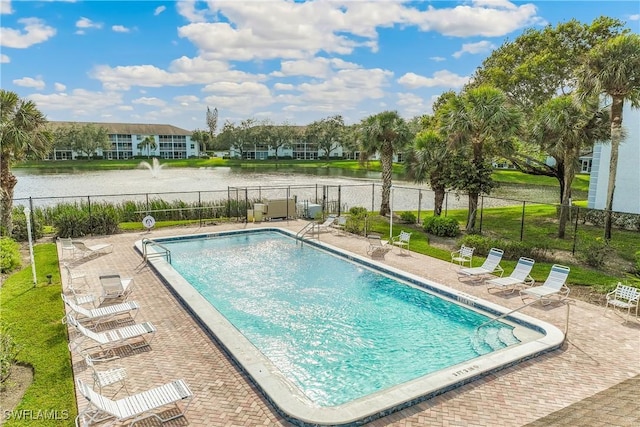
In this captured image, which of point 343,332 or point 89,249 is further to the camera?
point 89,249

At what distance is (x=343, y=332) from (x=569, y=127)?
47.9 ft

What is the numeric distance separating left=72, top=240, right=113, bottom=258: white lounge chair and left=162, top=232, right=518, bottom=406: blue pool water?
2.63 metres

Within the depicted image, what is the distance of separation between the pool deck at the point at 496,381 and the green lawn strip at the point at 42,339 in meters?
0.29

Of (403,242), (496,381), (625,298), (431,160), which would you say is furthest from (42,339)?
(431,160)

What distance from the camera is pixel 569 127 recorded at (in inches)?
692

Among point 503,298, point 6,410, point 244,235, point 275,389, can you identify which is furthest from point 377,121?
point 6,410

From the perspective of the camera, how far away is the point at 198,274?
13.1 m

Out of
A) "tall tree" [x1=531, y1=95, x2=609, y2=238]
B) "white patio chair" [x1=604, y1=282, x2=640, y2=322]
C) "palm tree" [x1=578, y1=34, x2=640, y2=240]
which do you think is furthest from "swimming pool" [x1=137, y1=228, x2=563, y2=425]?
"tall tree" [x1=531, y1=95, x2=609, y2=238]

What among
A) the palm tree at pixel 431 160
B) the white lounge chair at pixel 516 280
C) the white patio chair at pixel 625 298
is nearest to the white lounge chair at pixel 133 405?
the white lounge chair at pixel 516 280

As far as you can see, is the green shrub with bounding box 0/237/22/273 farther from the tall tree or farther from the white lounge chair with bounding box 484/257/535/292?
the tall tree

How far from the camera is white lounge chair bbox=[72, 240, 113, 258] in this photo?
13.8 meters

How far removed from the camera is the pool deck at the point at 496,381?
5641 millimetres

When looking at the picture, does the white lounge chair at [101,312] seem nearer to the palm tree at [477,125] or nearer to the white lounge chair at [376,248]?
the white lounge chair at [376,248]

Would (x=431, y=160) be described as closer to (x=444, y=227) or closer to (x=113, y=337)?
(x=444, y=227)
